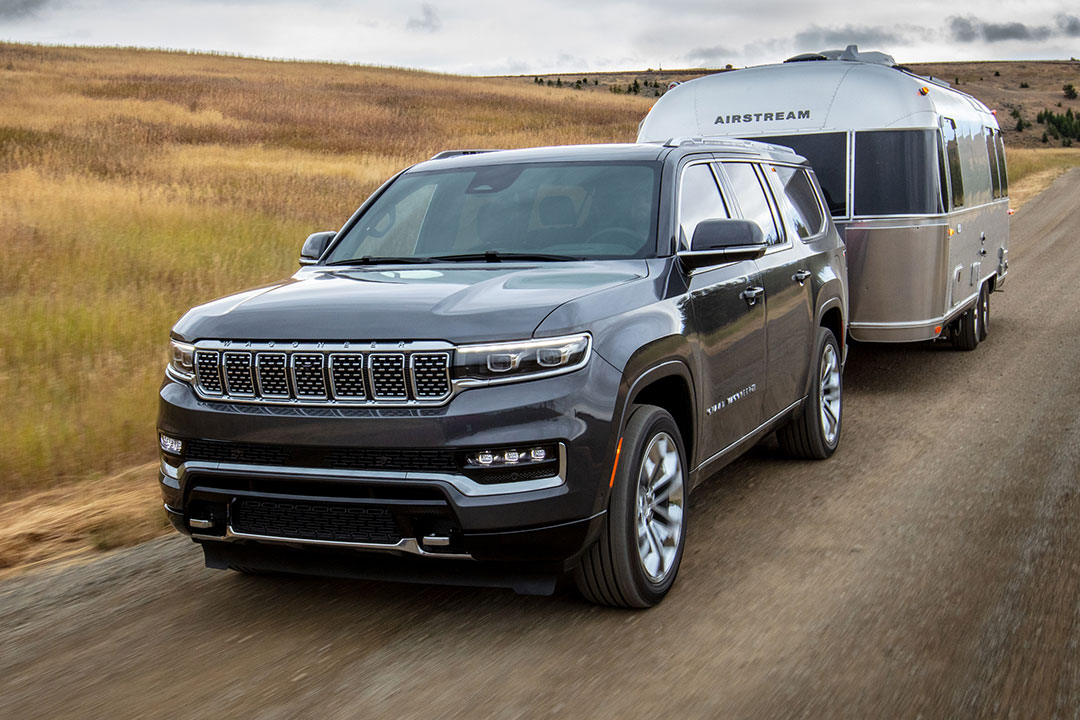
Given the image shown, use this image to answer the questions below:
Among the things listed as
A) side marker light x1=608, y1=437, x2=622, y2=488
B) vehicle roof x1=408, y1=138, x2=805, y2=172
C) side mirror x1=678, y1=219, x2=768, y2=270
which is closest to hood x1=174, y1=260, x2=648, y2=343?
side mirror x1=678, y1=219, x2=768, y2=270

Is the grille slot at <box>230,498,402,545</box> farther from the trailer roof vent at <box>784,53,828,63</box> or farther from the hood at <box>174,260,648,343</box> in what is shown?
the trailer roof vent at <box>784,53,828,63</box>

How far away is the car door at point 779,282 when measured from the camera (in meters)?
5.94

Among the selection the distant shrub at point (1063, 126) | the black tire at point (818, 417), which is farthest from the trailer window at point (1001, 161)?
the distant shrub at point (1063, 126)

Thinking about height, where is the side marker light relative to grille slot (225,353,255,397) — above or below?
below

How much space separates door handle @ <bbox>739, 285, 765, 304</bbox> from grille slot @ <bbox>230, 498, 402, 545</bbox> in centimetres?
228

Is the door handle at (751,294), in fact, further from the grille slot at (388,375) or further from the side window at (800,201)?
the grille slot at (388,375)

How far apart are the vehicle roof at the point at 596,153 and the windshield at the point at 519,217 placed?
62 millimetres

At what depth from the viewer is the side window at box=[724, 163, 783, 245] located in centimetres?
Result: 600

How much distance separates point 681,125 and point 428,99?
39808 millimetres

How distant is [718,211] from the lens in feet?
18.6

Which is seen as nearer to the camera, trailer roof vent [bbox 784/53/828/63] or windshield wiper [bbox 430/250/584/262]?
windshield wiper [bbox 430/250/584/262]

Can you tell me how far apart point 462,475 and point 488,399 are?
27cm

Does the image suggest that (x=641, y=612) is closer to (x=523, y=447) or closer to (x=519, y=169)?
(x=523, y=447)

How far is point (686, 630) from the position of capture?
4.31 metres
